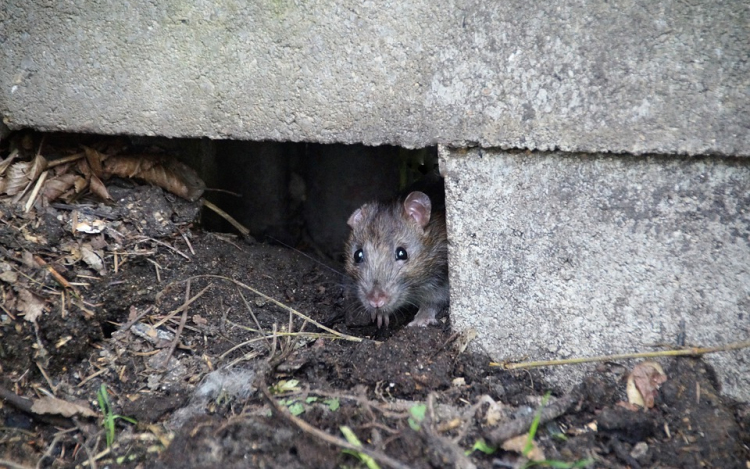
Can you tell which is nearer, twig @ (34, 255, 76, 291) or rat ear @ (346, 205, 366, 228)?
twig @ (34, 255, 76, 291)

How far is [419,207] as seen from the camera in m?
4.39

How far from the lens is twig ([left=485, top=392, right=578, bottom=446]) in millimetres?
2811

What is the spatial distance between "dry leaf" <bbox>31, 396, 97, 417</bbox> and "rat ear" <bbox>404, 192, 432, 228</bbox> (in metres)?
2.30

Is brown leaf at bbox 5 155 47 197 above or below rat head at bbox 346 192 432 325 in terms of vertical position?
above

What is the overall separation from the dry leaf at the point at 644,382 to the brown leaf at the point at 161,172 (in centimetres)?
300

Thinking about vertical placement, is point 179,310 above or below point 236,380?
above

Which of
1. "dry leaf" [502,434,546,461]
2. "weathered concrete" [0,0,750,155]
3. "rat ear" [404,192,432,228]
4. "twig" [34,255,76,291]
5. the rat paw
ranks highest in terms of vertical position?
"weathered concrete" [0,0,750,155]

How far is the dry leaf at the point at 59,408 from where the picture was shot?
128 inches

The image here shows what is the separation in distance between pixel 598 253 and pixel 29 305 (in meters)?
3.04

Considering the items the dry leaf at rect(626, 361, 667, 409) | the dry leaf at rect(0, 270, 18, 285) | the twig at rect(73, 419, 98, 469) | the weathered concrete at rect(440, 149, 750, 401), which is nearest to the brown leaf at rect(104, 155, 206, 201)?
the dry leaf at rect(0, 270, 18, 285)

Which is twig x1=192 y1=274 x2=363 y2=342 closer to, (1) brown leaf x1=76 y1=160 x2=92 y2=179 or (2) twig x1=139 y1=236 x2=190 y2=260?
(2) twig x1=139 y1=236 x2=190 y2=260

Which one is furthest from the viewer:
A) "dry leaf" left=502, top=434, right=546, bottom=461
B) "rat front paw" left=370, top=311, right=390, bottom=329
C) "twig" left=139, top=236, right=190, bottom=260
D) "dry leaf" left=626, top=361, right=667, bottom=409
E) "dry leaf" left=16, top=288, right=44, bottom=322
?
"rat front paw" left=370, top=311, right=390, bottom=329

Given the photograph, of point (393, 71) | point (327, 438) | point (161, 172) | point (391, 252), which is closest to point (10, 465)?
point (327, 438)

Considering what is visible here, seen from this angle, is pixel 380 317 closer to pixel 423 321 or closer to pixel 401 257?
pixel 423 321
